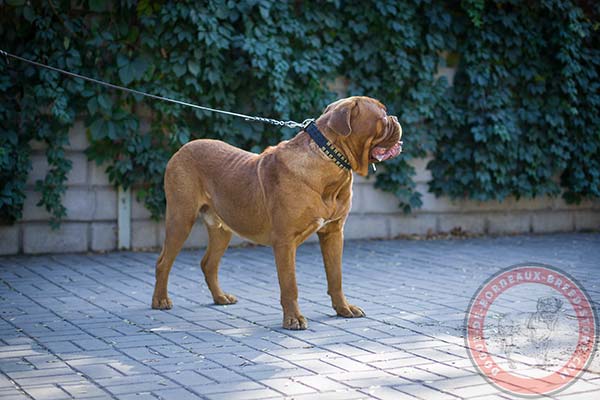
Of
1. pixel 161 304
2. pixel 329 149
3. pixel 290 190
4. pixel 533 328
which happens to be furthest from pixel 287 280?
pixel 533 328

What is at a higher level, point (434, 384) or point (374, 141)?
point (374, 141)

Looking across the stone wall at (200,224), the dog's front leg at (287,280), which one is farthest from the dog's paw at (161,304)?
the stone wall at (200,224)

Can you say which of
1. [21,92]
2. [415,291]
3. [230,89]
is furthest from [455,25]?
[21,92]

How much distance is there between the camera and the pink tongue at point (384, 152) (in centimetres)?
482

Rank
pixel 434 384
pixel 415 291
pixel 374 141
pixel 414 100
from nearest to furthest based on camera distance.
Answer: pixel 434 384
pixel 374 141
pixel 415 291
pixel 414 100

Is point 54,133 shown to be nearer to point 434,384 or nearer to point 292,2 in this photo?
point 292,2

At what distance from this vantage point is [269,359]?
401cm

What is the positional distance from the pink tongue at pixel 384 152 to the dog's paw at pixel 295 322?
108 cm

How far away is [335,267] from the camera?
5.13 metres

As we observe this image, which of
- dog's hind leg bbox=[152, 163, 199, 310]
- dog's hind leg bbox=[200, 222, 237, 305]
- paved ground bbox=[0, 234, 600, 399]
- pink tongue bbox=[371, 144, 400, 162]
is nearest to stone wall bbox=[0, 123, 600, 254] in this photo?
paved ground bbox=[0, 234, 600, 399]

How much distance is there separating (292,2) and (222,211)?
394 centimetres

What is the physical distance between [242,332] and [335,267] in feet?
2.65

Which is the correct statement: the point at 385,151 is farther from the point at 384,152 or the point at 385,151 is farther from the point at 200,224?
the point at 200,224

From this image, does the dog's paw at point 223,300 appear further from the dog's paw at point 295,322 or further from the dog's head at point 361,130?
the dog's head at point 361,130
